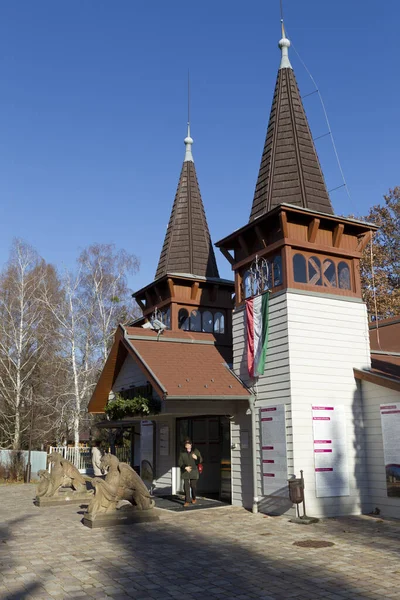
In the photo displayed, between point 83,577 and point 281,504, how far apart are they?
21.9 feet

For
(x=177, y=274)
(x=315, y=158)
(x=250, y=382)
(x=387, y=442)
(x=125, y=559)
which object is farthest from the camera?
(x=177, y=274)

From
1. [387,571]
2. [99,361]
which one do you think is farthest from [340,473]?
[99,361]

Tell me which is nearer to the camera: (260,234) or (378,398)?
(378,398)

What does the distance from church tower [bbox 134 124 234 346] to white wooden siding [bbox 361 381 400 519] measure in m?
6.52

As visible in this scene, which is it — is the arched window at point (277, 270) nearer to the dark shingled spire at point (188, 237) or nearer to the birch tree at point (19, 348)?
the dark shingled spire at point (188, 237)

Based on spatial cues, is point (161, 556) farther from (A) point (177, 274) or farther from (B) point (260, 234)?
(A) point (177, 274)

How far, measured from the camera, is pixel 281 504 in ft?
43.0

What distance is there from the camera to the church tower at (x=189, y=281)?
2081 cm

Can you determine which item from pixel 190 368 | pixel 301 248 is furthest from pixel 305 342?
pixel 190 368

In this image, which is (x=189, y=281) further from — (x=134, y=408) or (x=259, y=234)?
(x=134, y=408)

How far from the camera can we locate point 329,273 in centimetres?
1480

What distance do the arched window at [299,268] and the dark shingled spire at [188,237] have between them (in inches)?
322

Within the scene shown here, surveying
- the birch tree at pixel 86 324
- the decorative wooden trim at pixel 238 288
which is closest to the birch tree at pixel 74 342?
the birch tree at pixel 86 324

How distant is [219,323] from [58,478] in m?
8.41
